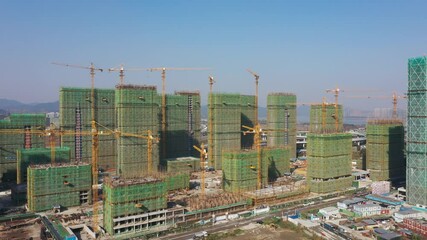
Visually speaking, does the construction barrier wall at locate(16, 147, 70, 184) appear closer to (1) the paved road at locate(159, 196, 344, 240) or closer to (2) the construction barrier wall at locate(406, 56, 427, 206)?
(1) the paved road at locate(159, 196, 344, 240)

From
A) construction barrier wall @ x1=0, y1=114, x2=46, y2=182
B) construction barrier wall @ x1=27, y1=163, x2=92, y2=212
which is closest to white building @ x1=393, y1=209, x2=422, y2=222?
construction barrier wall @ x1=27, y1=163, x2=92, y2=212

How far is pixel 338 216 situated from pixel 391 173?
37252mm

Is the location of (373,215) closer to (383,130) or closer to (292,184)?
(292,184)

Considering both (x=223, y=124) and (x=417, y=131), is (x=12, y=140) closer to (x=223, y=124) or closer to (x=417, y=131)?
(x=223, y=124)

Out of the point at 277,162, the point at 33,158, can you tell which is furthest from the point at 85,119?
the point at 277,162

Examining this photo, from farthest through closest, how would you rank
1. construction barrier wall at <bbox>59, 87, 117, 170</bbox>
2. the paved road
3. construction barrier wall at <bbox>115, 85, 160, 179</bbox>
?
construction barrier wall at <bbox>59, 87, 117, 170</bbox>
construction barrier wall at <bbox>115, 85, 160, 179</bbox>
the paved road

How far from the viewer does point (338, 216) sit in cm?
7244

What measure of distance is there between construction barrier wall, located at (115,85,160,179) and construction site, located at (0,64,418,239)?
26cm

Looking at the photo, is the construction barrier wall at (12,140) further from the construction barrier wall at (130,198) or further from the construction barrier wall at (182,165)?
the construction barrier wall at (130,198)

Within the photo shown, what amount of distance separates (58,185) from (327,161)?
192ft

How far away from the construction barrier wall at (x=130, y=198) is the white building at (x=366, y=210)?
3662 cm

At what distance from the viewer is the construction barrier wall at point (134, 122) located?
96.2 meters

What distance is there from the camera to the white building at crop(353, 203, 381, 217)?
72312mm

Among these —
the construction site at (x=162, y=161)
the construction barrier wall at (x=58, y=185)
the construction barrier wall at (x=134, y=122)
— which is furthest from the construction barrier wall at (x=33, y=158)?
the construction barrier wall at (x=58, y=185)
